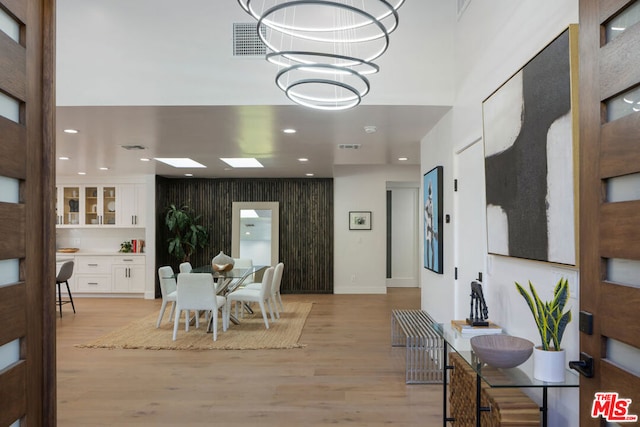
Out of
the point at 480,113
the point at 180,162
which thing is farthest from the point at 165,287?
the point at 480,113

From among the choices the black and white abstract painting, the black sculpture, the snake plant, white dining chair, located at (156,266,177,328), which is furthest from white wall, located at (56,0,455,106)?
white dining chair, located at (156,266,177,328)

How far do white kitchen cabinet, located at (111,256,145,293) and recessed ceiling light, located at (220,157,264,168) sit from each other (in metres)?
2.87

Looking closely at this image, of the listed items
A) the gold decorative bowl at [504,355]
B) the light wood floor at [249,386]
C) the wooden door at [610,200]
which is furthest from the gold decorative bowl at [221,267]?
the wooden door at [610,200]

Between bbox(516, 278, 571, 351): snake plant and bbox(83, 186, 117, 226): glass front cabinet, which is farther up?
bbox(83, 186, 117, 226): glass front cabinet

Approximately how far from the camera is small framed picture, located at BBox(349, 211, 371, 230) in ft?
28.7

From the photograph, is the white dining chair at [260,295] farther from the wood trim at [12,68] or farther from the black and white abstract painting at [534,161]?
the wood trim at [12,68]

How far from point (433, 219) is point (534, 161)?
2279mm

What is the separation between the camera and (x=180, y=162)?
22.9 feet

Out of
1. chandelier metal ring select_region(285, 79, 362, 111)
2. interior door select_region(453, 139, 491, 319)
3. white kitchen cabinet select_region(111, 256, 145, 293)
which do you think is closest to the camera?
chandelier metal ring select_region(285, 79, 362, 111)

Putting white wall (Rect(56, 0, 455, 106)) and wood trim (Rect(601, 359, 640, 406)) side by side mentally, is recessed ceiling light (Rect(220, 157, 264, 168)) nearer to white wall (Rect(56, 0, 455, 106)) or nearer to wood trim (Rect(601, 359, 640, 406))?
white wall (Rect(56, 0, 455, 106))

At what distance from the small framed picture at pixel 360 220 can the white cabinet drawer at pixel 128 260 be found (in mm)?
4254

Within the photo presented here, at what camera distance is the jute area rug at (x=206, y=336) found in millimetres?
4885

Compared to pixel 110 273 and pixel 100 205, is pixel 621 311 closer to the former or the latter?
pixel 110 273

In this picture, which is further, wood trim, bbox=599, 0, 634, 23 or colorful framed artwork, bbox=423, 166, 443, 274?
colorful framed artwork, bbox=423, 166, 443, 274
